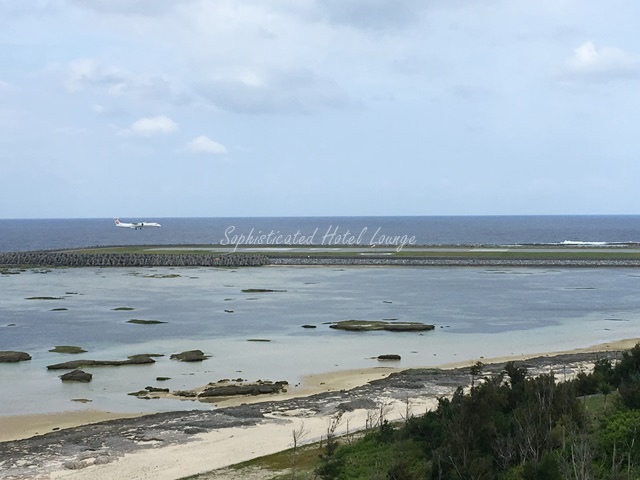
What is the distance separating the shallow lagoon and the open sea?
4.3 inches

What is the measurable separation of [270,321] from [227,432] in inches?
1011

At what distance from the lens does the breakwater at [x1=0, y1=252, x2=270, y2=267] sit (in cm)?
10038

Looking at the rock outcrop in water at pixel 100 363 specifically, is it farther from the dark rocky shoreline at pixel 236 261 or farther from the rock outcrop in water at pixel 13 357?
the dark rocky shoreline at pixel 236 261

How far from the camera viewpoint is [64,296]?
6341 centimetres

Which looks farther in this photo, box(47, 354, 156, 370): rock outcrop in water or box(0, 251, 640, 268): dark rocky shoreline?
box(0, 251, 640, 268): dark rocky shoreline

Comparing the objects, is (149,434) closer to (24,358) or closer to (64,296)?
(24,358)

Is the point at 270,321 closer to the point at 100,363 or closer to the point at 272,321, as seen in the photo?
the point at 272,321

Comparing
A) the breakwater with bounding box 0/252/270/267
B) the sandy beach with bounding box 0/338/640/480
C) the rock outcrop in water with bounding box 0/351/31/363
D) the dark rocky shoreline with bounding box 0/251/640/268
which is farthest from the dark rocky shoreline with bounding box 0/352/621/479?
the breakwater with bounding box 0/252/270/267

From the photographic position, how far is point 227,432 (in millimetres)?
22922

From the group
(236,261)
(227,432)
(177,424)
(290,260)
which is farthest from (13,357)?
(290,260)

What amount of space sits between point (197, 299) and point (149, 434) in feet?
127

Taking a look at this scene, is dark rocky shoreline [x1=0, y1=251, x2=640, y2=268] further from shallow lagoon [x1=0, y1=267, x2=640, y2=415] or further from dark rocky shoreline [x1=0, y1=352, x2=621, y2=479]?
dark rocky shoreline [x1=0, y1=352, x2=621, y2=479]

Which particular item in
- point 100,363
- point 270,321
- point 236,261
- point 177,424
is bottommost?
point 177,424

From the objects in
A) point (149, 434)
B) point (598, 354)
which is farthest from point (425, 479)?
point (598, 354)
